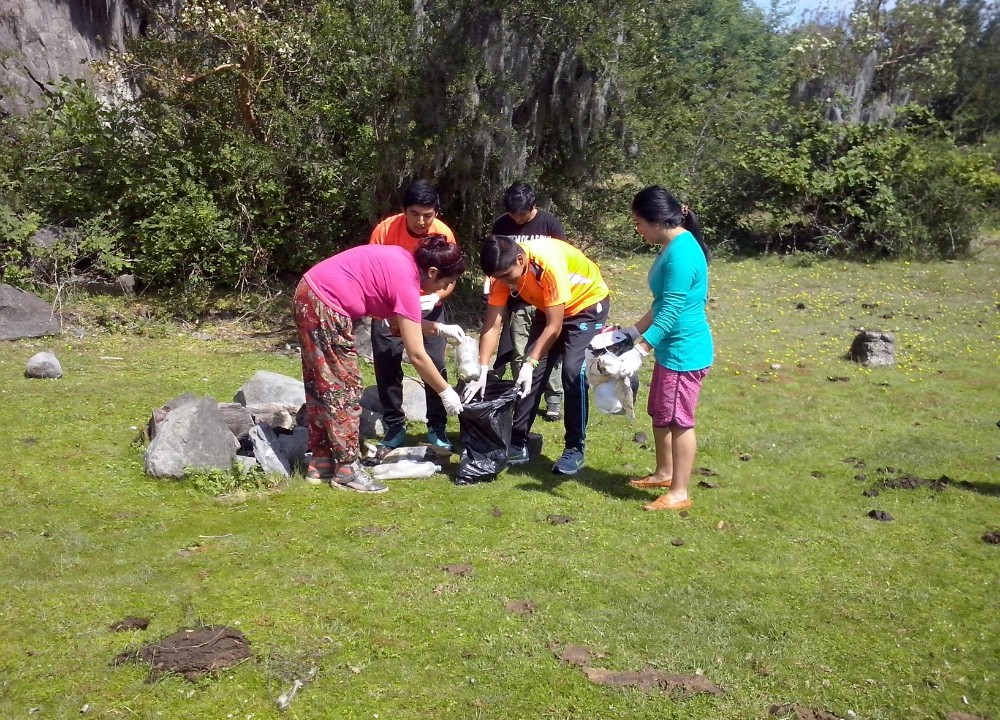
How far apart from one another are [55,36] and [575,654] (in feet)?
42.3

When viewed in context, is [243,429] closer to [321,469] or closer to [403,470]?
[321,469]

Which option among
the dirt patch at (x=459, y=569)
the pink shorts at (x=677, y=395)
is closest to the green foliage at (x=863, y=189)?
the pink shorts at (x=677, y=395)

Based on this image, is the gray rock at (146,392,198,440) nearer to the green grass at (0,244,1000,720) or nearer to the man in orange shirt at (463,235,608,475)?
the green grass at (0,244,1000,720)

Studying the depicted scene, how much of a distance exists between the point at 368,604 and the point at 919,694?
7.65ft

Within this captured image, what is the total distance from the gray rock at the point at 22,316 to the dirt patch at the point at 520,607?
7.34 m

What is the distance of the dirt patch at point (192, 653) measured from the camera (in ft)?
11.8

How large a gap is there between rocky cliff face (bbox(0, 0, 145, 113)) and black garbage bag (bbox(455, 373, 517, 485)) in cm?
941

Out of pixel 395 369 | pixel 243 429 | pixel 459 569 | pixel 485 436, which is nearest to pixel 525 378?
pixel 485 436

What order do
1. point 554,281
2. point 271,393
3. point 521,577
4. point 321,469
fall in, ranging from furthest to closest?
point 271,393
point 321,469
point 554,281
point 521,577

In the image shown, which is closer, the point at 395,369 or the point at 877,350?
the point at 395,369

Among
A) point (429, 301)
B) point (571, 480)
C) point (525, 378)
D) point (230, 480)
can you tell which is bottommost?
point (571, 480)

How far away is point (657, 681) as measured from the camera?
368cm

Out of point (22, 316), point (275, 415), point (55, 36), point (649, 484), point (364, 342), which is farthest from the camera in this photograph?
point (55, 36)

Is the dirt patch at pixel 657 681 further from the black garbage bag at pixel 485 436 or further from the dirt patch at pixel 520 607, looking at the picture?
the black garbage bag at pixel 485 436
